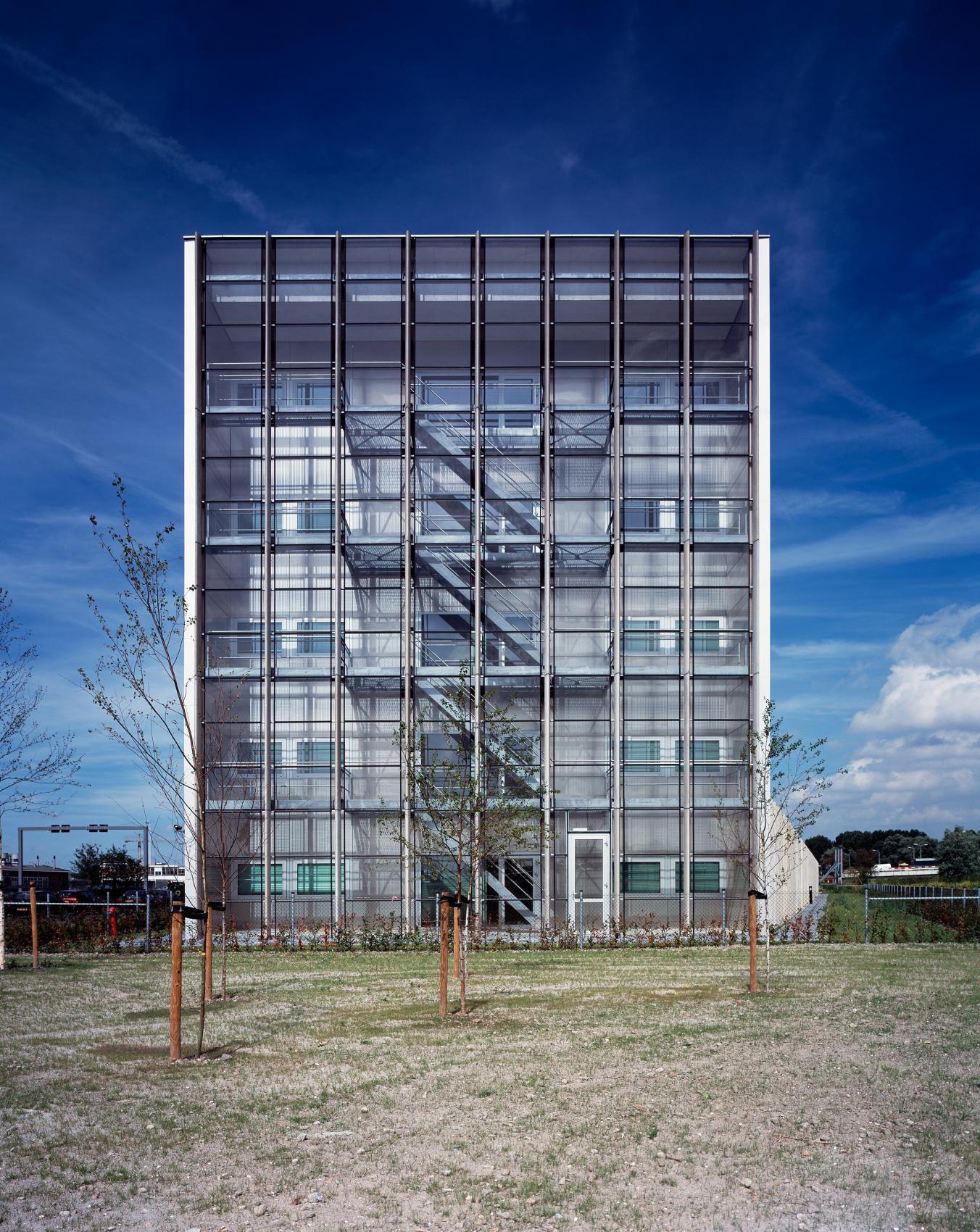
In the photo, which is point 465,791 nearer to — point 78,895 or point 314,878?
point 314,878

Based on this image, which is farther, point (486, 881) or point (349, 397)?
point (349, 397)

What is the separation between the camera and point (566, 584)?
37.5 meters

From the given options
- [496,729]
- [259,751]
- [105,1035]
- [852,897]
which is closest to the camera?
[105,1035]

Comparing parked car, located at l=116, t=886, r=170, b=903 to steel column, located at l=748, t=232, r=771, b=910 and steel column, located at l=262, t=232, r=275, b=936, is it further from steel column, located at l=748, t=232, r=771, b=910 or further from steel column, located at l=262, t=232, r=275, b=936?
steel column, located at l=748, t=232, r=771, b=910

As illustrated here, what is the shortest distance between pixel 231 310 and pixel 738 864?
23492 millimetres

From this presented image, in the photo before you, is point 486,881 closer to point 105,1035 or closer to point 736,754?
point 736,754

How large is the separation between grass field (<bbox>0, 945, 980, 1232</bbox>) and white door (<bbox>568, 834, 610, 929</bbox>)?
18.6 meters

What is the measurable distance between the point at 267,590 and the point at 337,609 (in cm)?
234

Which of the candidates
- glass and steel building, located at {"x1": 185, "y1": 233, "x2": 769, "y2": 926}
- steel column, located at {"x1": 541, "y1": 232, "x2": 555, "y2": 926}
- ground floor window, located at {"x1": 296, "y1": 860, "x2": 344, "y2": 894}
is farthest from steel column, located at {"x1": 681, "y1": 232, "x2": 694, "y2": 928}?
ground floor window, located at {"x1": 296, "y1": 860, "x2": 344, "y2": 894}

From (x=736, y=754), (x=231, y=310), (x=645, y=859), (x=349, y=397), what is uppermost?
(x=231, y=310)

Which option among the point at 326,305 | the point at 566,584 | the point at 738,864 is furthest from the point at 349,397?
the point at 738,864

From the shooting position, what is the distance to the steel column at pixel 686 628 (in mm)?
35469

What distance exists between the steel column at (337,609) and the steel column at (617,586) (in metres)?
8.20

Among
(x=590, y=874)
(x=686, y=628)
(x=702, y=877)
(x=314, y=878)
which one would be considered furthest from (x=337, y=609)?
(x=702, y=877)
